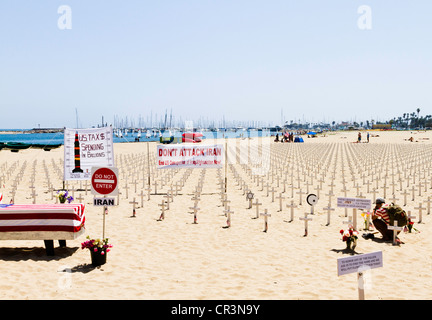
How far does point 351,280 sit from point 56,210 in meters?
6.58

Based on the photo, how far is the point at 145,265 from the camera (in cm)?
857

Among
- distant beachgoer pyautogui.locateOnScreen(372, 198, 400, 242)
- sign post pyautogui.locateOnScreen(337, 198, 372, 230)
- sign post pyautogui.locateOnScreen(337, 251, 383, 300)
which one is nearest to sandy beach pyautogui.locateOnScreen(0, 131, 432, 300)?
distant beachgoer pyautogui.locateOnScreen(372, 198, 400, 242)

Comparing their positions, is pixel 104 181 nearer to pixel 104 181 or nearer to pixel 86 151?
pixel 104 181

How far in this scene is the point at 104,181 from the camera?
9219 mm

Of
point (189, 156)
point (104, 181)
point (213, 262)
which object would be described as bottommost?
point (213, 262)

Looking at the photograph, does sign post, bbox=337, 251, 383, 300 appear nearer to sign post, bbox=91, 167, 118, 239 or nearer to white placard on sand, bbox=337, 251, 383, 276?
white placard on sand, bbox=337, 251, 383, 276

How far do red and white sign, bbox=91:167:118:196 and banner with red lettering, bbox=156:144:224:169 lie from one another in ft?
28.3

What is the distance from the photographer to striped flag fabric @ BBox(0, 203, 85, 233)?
344 inches

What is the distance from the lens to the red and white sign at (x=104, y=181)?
30.0ft

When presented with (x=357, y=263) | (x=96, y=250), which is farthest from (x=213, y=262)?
(x=357, y=263)

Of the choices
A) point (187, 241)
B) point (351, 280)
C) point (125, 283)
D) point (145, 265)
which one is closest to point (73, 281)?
point (125, 283)

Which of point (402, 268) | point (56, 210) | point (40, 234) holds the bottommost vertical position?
point (402, 268)

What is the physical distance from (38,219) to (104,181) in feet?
5.53

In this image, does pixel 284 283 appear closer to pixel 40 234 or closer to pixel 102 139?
pixel 40 234
